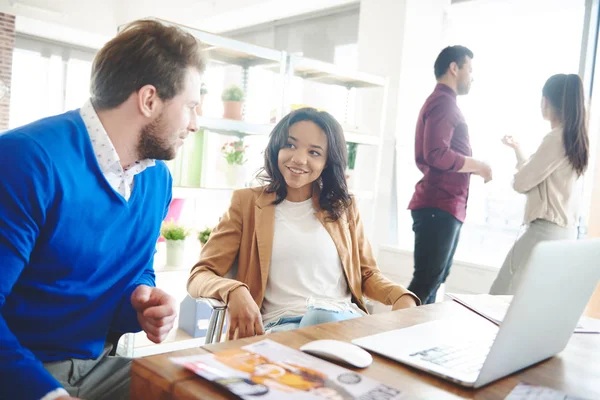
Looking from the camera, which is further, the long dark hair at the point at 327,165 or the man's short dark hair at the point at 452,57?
the man's short dark hair at the point at 452,57

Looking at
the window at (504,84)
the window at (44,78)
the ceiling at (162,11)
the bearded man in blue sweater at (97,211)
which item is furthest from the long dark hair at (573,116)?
the window at (44,78)

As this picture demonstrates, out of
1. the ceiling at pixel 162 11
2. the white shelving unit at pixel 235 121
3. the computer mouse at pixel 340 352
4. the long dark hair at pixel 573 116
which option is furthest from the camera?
the ceiling at pixel 162 11

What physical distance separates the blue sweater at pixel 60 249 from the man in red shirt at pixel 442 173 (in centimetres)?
183

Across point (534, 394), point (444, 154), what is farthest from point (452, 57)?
point (534, 394)

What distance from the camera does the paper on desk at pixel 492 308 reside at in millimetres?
1200

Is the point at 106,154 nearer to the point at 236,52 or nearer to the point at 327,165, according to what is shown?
the point at 327,165

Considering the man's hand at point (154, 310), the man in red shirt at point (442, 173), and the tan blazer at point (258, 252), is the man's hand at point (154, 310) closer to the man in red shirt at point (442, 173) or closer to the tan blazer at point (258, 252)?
the tan blazer at point (258, 252)

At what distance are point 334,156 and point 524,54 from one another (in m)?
2.45

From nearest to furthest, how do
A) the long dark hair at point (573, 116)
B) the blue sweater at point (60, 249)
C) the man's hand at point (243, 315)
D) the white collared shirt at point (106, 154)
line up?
the blue sweater at point (60, 249) < the white collared shirt at point (106, 154) < the man's hand at point (243, 315) < the long dark hair at point (573, 116)

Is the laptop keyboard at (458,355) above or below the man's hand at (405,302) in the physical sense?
above

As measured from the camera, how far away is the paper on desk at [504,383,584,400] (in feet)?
2.47

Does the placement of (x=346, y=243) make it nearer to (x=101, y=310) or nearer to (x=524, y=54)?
(x=101, y=310)

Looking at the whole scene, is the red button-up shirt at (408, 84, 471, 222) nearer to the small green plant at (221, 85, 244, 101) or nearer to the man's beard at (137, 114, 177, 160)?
the small green plant at (221, 85, 244, 101)

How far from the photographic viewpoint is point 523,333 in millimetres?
793
